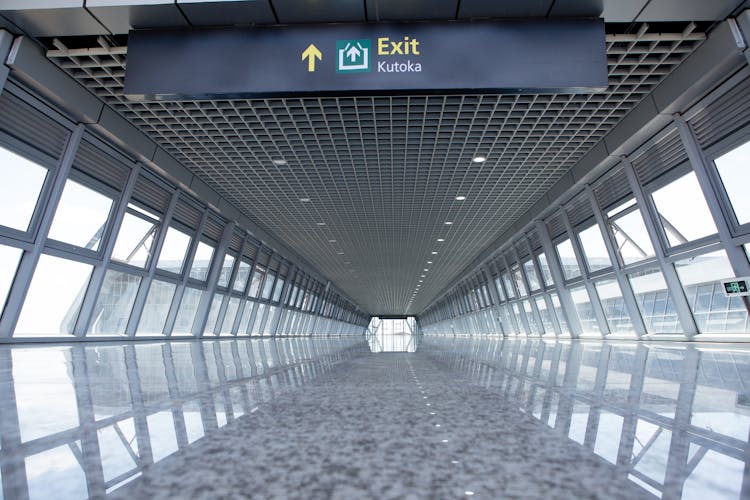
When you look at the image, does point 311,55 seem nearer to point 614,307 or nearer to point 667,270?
point 667,270

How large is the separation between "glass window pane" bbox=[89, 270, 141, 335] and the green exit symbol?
10.4 meters

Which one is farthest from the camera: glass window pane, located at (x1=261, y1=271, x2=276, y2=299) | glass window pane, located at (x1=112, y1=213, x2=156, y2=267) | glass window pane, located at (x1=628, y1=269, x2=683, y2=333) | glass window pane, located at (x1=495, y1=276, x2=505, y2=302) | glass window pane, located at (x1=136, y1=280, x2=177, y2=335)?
glass window pane, located at (x1=495, y1=276, x2=505, y2=302)

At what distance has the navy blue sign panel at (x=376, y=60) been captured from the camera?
586cm

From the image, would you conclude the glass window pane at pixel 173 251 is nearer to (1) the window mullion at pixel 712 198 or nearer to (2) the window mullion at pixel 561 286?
(2) the window mullion at pixel 561 286

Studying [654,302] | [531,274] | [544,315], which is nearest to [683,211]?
[654,302]

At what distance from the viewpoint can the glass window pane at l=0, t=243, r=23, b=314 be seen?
9492mm

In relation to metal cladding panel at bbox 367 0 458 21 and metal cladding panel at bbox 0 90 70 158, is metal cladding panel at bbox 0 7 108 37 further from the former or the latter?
metal cladding panel at bbox 367 0 458 21

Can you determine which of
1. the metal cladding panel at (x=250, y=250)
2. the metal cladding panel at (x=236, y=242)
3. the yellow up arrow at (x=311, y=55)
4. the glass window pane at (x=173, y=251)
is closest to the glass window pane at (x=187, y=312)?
the glass window pane at (x=173, y=251)

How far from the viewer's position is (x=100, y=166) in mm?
11703

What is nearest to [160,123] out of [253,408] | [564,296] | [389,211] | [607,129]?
[389,211]

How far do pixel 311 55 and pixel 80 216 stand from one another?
347 inches

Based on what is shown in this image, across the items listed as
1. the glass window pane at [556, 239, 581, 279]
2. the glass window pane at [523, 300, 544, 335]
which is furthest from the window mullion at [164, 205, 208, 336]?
the glass window pane at [523, 300, 544, 335]

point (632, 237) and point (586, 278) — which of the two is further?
point (586, 278)

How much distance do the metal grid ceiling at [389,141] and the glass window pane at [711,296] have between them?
169 inches
